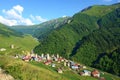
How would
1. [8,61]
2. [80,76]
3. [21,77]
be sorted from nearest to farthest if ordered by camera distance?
1. [21,77]
2. [8,61]
3. [80,76]

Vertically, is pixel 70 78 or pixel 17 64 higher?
pixel 17 64

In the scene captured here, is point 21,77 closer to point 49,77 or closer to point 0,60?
point 49,77

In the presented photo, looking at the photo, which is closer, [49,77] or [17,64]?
[49,77]

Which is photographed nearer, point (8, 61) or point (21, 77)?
point (21, 77)

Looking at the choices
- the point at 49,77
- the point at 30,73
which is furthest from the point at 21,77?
the point at 49,77

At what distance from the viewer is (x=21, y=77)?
14350 centimetres

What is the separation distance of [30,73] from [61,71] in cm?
5186

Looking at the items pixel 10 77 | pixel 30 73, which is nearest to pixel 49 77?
pixel 30 73

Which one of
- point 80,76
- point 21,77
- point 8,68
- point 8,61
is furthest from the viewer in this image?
point 80,76

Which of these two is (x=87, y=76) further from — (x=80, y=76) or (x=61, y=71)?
(x=61, y=71)

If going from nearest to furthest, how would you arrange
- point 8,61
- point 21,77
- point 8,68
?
point 21,77 → point 8,68 → point 8,61

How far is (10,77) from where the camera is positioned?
477ft

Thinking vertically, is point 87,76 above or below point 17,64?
below

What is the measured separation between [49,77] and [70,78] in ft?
101
